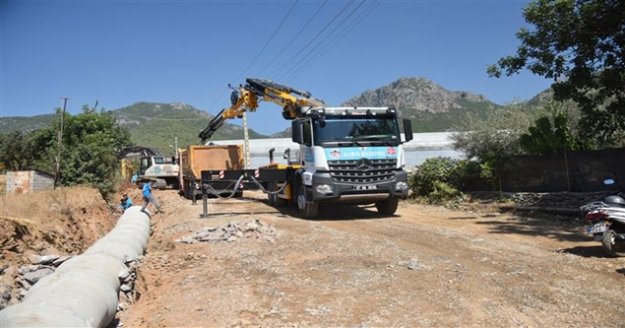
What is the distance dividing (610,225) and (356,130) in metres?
6.50

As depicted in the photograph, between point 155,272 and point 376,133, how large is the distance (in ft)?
22.7

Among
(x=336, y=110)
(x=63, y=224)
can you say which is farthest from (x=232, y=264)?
(x=63, y=224)

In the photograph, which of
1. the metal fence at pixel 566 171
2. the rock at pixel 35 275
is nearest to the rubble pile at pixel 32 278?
the rock at pixel 35 275

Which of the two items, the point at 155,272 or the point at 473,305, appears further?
the point at 155,272

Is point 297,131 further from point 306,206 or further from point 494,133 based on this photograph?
point 494,133

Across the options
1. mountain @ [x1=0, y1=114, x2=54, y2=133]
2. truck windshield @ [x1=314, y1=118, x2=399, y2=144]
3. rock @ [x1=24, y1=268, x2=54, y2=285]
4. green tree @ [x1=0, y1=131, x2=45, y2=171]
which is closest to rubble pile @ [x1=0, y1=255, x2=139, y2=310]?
rock @ [x1=24, y1=268, x2=54, y2=285]

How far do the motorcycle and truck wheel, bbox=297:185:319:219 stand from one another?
22.9 ft

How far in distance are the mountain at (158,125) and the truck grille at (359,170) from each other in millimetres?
56900

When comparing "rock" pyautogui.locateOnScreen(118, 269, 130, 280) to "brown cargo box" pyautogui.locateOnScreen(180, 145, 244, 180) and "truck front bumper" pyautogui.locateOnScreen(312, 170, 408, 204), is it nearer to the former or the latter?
"truck front bumper" pyautogui.locateOnScreen(312, 170, 408, 204)

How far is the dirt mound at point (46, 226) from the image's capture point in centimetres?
959

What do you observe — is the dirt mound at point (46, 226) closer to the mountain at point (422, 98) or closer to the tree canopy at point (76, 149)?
the tree canopy at point (76, 149)

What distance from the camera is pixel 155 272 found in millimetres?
8312

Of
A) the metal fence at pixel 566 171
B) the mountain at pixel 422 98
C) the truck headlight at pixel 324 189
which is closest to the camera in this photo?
the truck headlight at pixel 324 189

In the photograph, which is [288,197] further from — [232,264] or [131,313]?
[131,313]
